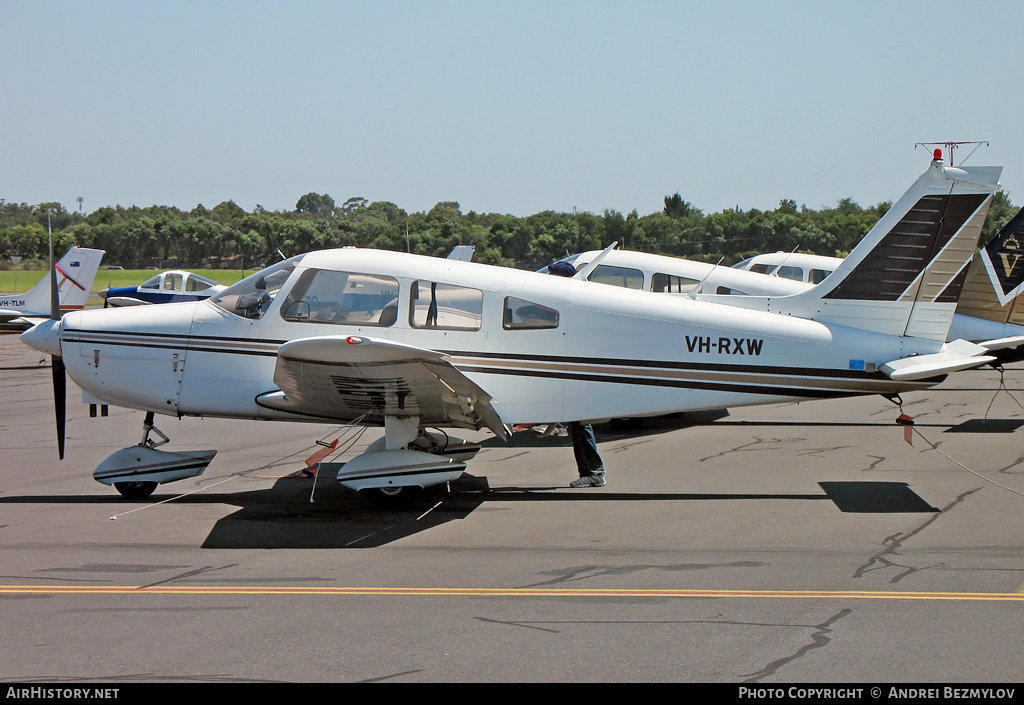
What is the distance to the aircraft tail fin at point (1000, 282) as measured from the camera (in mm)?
15078

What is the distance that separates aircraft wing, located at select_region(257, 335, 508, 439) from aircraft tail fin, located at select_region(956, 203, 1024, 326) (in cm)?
1032

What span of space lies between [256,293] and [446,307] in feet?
6.29

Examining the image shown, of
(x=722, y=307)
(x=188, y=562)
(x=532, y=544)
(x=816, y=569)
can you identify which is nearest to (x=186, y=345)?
(x=188, y=562)

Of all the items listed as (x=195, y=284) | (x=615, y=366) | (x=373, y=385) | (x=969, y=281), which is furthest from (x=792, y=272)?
(x=195, y=284)

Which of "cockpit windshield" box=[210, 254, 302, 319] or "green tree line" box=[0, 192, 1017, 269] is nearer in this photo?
"cockpit windshield" box=[210, 254, 302, 319]

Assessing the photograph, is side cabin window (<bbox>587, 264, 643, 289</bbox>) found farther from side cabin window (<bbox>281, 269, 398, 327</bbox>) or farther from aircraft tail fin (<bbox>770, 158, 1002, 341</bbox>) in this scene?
side cabin window (<bbox>281, 269, 398, 327</bbox>)

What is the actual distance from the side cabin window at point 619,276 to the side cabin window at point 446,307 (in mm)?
6485

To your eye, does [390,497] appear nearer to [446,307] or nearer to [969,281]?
[446,307]

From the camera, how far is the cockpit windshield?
884 centimetres

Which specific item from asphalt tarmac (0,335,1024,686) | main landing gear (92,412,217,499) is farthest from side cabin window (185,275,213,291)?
main landing gear (92,412,217,499)

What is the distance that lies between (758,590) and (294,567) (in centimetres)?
330

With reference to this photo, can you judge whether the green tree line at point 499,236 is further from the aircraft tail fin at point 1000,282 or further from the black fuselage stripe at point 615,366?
the black fuselage stripe at point 615,366

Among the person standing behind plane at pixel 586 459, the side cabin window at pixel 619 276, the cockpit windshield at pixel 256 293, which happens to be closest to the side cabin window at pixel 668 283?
the side cabin window at pixel 619 276
